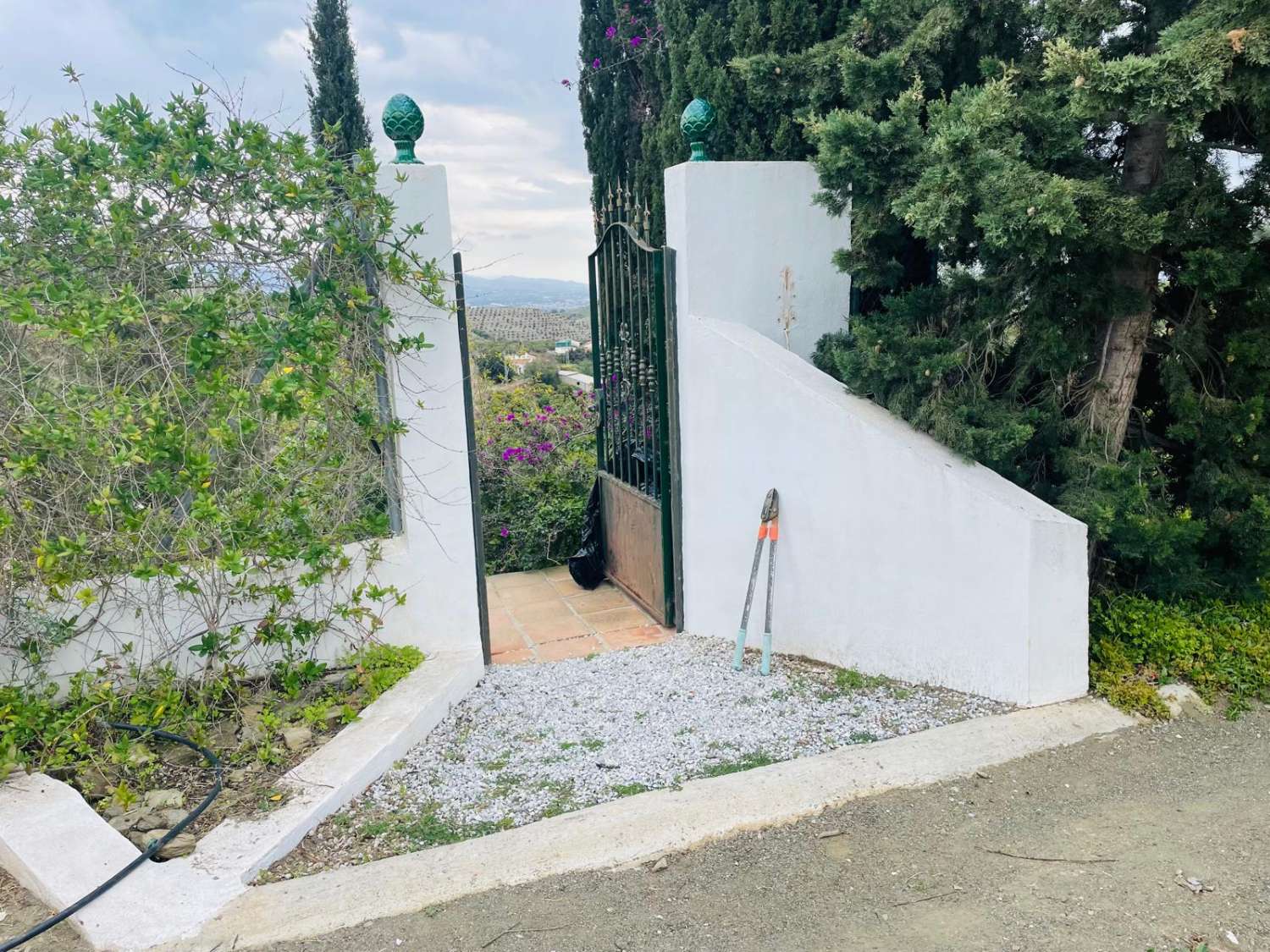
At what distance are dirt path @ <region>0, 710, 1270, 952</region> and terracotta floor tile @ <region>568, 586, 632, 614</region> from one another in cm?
303

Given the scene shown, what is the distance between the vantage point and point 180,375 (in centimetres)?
344

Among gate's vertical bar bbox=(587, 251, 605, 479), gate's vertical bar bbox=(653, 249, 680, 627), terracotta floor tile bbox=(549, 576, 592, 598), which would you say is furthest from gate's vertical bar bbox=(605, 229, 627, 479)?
terracotta floor tile bbox=(549, 576, 592, 598)

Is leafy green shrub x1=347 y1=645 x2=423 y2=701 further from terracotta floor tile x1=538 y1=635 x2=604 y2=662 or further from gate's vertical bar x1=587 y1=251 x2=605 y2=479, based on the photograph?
gate's vertical bar x1=587 y1=251 x2=605 y2=479

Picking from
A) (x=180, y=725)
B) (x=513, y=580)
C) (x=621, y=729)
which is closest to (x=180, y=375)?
(x=180, y=725)

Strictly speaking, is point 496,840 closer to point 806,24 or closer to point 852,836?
point 852,836

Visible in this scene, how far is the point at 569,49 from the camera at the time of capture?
7062mm

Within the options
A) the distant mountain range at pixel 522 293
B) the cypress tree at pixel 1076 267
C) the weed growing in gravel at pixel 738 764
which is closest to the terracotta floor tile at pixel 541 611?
the distant mountain range at pixel 522 293

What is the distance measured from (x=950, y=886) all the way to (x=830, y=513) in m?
1.94

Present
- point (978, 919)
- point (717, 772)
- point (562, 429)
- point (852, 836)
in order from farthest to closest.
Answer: point (562, 429)
point (717, 772)
point (852, 836)
point (978, 919)

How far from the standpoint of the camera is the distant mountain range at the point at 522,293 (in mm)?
4211

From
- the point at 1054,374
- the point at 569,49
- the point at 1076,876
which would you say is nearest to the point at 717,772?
the point at 1076,876

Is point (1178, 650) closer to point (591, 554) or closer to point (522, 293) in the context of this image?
point (591, 554)

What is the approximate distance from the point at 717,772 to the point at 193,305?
2678mm

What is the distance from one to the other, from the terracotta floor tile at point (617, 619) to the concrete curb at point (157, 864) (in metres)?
2.12
